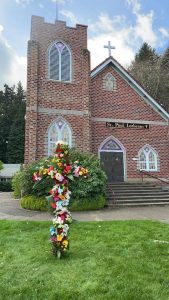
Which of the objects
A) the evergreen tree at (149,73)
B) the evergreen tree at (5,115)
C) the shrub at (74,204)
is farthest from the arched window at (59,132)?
the evergreen tree at (5,115)

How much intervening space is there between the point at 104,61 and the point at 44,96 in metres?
5.17

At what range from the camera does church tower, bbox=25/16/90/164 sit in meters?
17.7

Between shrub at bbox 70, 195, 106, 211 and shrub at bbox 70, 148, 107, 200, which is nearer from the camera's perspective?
shrub at bbox 70, 195, 106, 211

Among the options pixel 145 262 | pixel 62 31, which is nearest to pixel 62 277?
pixel 145 262

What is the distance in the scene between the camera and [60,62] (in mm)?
19109

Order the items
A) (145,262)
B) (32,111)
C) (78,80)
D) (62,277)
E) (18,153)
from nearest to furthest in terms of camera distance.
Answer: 1. (62,277)
2. (145,262)
3. (32,111)
4. (78,80)
5. (18,153)

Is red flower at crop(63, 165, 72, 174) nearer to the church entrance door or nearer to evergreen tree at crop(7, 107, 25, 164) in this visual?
the church entrance door

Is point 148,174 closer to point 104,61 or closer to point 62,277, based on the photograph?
point 104,61

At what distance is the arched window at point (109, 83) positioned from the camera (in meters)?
20.4

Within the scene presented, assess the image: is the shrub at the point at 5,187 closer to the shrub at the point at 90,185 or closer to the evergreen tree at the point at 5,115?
the evergreen tree at the point at 5,115

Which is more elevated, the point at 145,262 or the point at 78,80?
the point at 78,80

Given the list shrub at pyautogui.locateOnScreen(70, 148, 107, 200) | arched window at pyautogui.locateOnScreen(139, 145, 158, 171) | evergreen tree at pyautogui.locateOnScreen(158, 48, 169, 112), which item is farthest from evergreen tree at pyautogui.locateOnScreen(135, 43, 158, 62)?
shrub at pyautogui.locateOnScreen(70, 148, 107, 200)

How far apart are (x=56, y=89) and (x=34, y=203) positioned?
26.9 feet

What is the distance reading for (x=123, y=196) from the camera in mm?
15383
